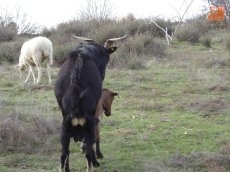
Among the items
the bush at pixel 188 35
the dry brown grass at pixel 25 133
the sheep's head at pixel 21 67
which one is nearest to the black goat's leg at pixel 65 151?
the dry brown grass at pixel 25 133

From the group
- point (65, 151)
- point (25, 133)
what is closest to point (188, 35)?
point (25, 133)

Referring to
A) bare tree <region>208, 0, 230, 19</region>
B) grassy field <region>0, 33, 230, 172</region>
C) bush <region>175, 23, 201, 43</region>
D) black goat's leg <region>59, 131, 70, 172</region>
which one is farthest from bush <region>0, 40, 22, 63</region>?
bare tree <region>208, 0, 230, 19</region>

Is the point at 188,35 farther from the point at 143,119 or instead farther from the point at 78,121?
the point at 78,121

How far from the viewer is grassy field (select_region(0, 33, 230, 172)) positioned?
6.67 m

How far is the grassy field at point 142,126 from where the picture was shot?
667 cm

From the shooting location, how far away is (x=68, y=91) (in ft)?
18.9

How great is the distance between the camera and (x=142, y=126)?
28.1 ft

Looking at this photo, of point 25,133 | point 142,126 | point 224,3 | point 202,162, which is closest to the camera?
point 202,162

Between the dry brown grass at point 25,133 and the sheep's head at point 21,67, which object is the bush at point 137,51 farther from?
the dry brown grass at point 25,133

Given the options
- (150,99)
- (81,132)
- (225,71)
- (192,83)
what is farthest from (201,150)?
(225,71)

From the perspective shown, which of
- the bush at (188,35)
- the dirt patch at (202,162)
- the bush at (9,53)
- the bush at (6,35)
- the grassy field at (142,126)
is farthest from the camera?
the bush at (6,35)

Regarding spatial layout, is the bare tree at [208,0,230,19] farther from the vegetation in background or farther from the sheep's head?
the sheep's head

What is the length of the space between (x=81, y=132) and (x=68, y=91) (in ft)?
1.56

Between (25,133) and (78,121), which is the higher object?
(78,121)
